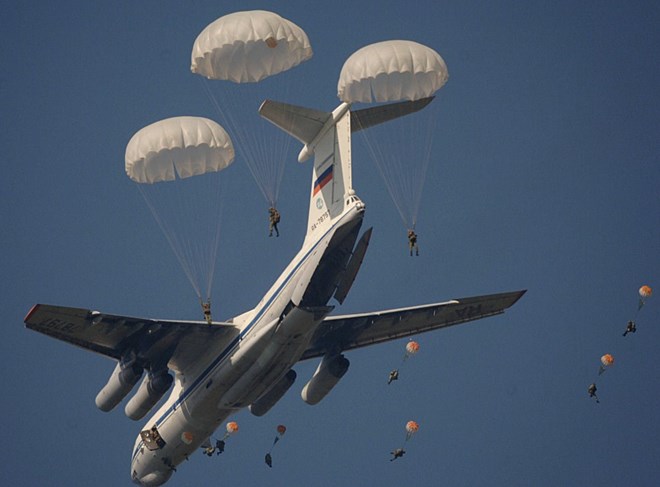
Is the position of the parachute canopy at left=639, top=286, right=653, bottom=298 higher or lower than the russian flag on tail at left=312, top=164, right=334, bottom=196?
lower

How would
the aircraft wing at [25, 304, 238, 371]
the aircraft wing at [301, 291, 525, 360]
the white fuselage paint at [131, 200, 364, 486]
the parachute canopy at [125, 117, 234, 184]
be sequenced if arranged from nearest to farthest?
the white fuselage paint at [131, 200, 364, 486] < the aircraft wing at [25, 304, 238, 371] < the parachute canopy at [125, 117, 234, 184] < the aircraft wing at [301, 291, 525, 360]

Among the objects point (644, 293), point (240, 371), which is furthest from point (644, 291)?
point (240, 371)

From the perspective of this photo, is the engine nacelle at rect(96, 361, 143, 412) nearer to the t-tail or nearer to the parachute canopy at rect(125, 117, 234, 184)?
the parachute canopy at rect(125, 117, 234, 184)

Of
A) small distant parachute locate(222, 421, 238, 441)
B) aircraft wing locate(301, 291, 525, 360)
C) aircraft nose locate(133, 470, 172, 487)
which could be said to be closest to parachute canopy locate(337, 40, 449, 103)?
aircraft wing locate(301, 291, 525, 360)

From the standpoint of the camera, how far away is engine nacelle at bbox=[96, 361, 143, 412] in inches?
1447

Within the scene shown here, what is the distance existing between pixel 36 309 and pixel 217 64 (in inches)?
320

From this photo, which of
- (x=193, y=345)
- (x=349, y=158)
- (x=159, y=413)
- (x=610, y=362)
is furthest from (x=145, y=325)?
(x=610, y=362)

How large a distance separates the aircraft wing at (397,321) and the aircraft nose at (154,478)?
18.3 feet

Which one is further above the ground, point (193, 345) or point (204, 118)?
point (204, 118)

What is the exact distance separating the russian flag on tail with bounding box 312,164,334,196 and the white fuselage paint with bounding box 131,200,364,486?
5.94 feet

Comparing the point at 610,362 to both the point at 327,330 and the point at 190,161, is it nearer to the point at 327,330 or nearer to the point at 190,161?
the point at 327,330

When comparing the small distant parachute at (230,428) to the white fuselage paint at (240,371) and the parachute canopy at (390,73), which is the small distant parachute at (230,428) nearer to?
the white fuselage paint at (240,371)

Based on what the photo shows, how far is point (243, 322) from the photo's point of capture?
36.4 m

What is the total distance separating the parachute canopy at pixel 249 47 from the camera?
34344 millimetres
